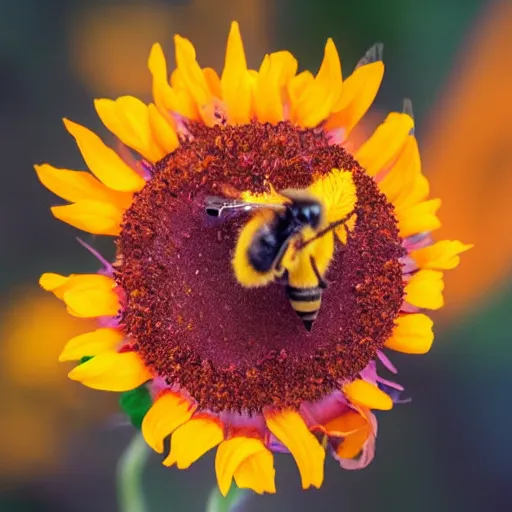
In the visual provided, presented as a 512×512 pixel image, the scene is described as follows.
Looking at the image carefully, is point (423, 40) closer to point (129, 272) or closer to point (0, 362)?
point (129, 272)

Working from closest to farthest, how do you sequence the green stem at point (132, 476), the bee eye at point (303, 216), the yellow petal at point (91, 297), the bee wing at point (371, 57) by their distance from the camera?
Result: the bee eye at point (303, 216) < the yellow petal at point (91, 297) < the bee wing at point (371, 57) < the green stem at point (132, 476)

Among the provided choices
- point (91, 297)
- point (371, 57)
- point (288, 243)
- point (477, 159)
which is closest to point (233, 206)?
point (288, 243)

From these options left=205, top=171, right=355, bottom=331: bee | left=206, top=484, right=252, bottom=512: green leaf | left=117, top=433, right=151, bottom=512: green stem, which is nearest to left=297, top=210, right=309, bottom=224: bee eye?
left=205, top=171, right=355, bottom=331: bee

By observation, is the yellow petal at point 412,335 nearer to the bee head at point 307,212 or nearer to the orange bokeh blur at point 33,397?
the bee head at point 307,212

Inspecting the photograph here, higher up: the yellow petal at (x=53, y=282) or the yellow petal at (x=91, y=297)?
the yellow petal at (x=53, y=282)

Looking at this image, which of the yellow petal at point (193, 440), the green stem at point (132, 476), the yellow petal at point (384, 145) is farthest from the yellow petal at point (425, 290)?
the green stem at point (132, 476)

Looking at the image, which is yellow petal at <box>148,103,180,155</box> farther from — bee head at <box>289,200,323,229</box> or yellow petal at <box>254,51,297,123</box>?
bee head at <box>289,200,323,229</box>

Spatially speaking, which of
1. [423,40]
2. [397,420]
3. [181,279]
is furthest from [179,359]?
[423,40]

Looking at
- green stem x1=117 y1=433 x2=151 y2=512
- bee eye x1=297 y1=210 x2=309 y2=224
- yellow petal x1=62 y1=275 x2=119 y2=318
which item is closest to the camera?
bee eye x1=297 y1=210 x2=309 y2=224

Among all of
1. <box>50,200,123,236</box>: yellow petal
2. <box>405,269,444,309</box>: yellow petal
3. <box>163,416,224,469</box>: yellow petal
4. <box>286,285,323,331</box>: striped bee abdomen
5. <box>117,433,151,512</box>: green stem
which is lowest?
<box>117,433,151,512</box>: green stem

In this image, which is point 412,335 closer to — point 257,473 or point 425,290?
point 425,290
